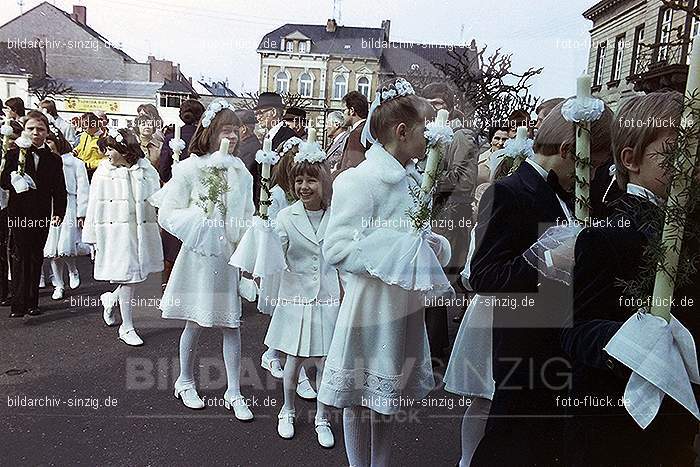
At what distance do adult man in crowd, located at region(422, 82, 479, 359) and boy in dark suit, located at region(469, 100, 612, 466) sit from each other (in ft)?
3.32

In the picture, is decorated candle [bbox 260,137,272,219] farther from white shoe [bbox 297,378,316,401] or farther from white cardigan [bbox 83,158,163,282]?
white cardigan [bbox 83,158,163,282]

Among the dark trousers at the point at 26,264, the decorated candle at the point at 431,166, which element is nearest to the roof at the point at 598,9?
the decorated candle at the point at 431,166

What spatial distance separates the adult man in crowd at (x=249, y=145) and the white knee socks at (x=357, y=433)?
153 cm

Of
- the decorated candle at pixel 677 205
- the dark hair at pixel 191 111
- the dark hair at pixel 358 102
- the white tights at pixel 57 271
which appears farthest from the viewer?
the white tights at pixel 57 271

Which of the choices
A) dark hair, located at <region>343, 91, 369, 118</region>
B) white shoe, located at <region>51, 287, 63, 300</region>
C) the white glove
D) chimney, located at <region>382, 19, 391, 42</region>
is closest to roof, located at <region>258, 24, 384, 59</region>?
chimney, located at <region>382, 19, 391, 42</region>

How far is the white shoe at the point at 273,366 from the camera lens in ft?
12.9

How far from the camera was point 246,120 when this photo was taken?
3.51 m

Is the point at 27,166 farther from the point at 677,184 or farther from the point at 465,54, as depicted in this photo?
the point at 677,184

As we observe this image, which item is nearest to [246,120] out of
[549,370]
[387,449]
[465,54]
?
[465,54]

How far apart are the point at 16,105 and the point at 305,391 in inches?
133

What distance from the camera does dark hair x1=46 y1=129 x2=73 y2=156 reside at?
5.23 meters

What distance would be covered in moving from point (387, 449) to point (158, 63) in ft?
8.08

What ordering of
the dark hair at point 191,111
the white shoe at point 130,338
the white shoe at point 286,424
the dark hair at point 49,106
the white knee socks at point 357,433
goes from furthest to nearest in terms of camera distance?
the white shoe at point 130,338 < the dark hair at point 49,106 < the dark hair at point 191,111 < the white shoe at point 286,424 < the white knee socks at point 357,433

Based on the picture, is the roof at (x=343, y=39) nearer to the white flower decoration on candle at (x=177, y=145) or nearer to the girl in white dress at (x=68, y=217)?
the white flower decoration on candle at (x=177, y=145)
